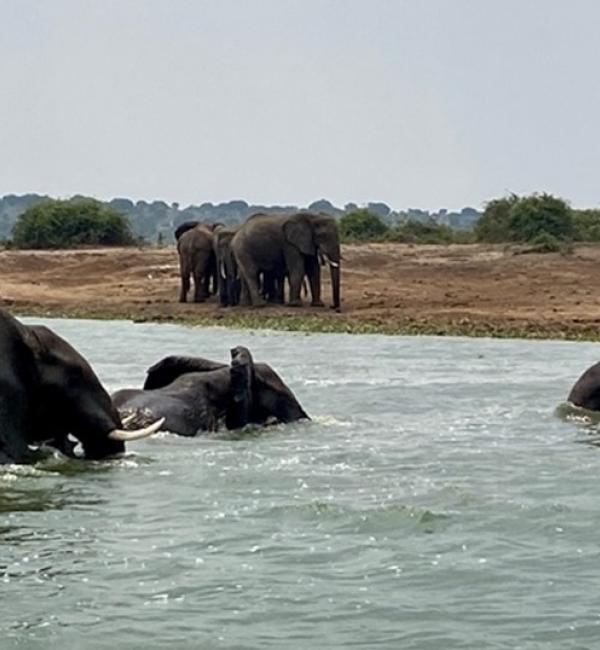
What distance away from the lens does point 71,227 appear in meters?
52.7

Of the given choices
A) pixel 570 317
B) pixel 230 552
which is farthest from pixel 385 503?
pixel 570 317

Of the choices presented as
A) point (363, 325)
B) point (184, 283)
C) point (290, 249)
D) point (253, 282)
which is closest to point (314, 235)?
point (290, 249)

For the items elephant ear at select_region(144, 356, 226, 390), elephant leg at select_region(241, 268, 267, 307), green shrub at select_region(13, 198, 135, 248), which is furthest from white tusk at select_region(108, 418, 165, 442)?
green shrub at select_region(13, 198, 135, 248)

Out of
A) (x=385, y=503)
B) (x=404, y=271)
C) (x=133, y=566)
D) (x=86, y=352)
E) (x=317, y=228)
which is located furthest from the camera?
(x=404, y=271)

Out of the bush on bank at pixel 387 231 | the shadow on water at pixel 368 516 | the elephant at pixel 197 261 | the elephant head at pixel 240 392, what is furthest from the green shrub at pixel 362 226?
the shadow on water at pixel 368 516

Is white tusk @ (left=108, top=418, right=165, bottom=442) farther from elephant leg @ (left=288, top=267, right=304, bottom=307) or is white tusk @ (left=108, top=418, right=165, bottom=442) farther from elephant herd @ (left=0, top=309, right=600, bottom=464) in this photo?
elephant leg @ (left=288, top=267, right=304, bottom=307)

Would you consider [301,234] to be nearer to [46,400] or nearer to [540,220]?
[540,220]

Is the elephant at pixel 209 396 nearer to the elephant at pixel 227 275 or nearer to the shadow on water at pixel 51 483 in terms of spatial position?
the shadow on water at pixel 51 483

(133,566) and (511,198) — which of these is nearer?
(133,566)

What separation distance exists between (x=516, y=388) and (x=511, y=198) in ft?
112

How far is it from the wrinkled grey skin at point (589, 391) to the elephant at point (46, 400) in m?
5.45

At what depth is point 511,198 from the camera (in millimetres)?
53188

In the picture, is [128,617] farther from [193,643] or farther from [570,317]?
[570,317]

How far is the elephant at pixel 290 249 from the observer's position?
3362cm
